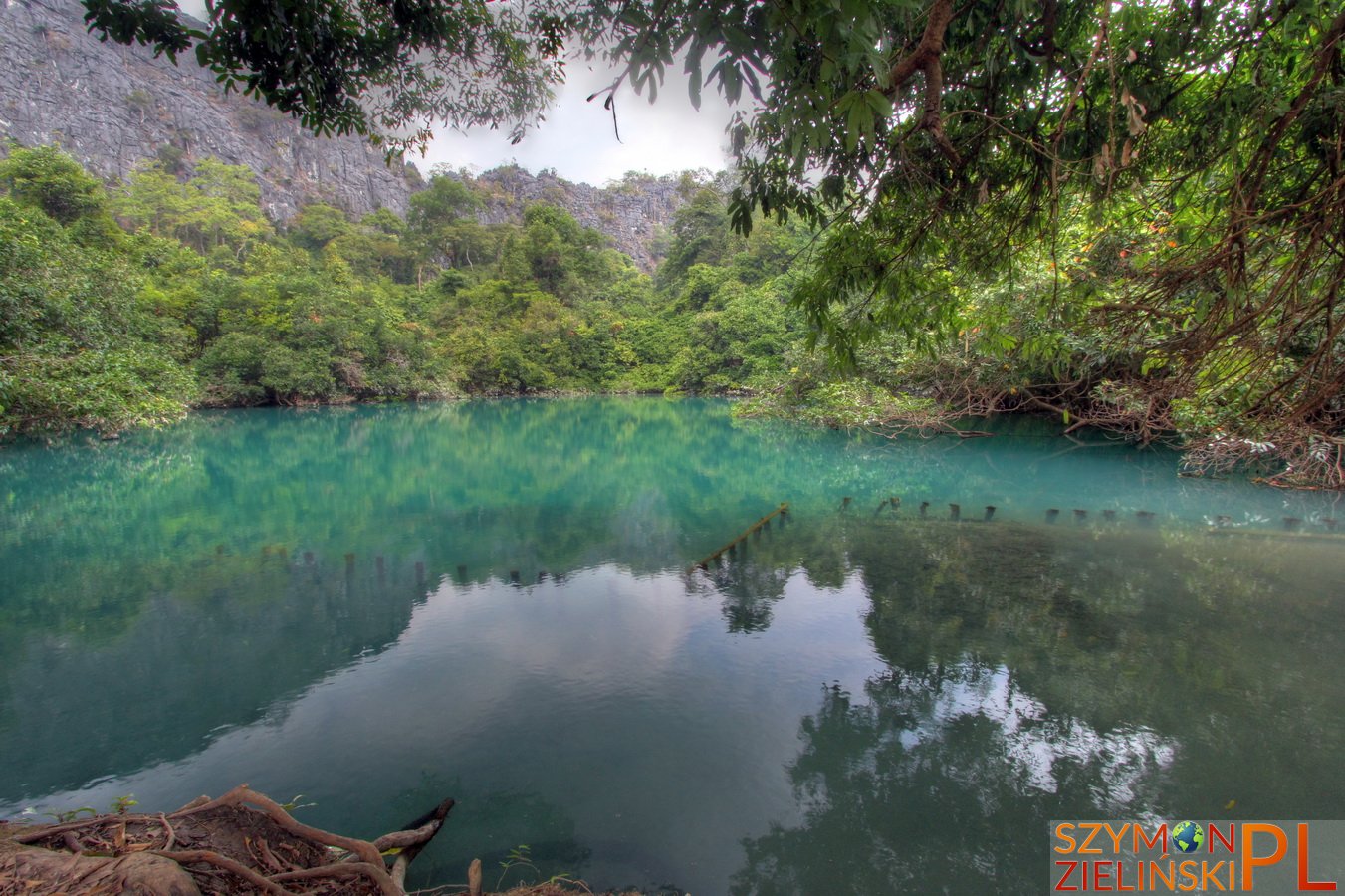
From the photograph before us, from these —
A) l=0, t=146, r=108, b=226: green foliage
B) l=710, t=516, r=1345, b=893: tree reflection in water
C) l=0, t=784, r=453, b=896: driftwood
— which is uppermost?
l=0, t=146, r=108, b=226: green foliage

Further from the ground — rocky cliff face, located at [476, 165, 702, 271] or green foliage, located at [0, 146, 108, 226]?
rocky cliff face, located at [476, 165, 702, 271]

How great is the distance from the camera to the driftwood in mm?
1377

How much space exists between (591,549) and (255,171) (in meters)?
50.2

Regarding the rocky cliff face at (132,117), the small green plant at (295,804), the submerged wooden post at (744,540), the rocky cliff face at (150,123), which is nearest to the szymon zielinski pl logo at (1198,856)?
the small green plant at (295,804)

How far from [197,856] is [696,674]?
2.70 metres

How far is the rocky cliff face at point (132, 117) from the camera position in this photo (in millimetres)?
Result: 35656

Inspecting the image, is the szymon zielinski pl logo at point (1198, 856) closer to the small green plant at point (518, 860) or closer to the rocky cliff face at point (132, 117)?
A: the small green plant at point (518, 860)

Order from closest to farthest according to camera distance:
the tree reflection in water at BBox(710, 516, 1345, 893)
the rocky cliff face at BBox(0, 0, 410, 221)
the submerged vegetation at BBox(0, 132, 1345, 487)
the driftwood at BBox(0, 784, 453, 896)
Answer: the driftwood at BBox(0, 784, 453, 896)
the tree reflection in water at BBox(710, 516, 1345, 893)
the submerged vegetation at BBox(0, 132, 1345, 487)
the rocky cliff face at BBox(0, 0, 410, 221)

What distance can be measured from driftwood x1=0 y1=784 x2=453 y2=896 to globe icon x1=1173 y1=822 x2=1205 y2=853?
9.24ft

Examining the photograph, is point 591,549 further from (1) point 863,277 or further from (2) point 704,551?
(1) point 863,277

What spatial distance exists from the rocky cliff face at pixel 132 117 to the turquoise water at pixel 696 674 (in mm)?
34575

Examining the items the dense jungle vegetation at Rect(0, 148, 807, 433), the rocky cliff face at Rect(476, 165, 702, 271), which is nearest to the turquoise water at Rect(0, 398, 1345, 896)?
the dense jungle vegetation at Rect(0, 148, 807, 433)

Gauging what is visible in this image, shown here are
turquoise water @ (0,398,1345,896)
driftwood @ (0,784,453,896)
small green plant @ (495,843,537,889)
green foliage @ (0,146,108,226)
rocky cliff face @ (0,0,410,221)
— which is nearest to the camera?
driftwood @ (0,784,453,896)

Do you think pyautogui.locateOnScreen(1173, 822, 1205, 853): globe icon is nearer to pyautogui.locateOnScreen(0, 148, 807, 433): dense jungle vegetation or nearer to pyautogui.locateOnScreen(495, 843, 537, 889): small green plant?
pyautogui.locateOnScreen(495, 843, 537, 889): small green plant
